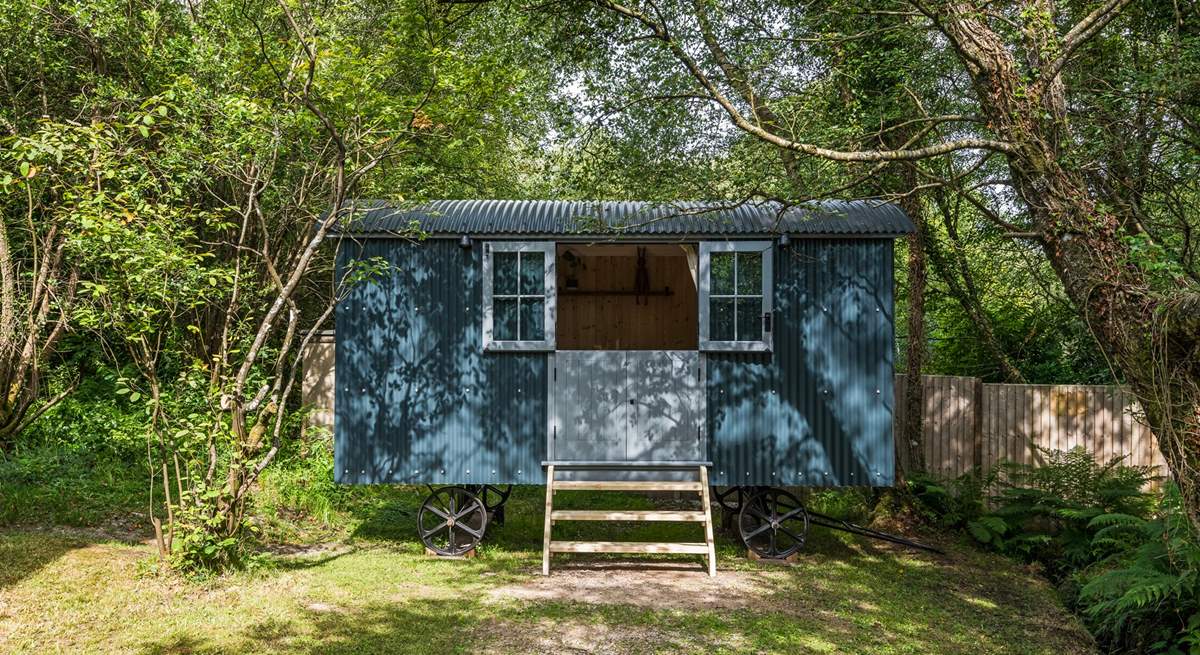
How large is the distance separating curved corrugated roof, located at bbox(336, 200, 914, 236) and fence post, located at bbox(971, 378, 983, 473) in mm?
2636

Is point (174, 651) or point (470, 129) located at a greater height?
point (470, 129)

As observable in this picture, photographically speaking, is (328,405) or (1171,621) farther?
(328,405)

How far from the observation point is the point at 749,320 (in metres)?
7.41

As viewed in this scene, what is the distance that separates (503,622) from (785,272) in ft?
12.5

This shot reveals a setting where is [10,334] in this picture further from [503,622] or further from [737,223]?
[737,223]

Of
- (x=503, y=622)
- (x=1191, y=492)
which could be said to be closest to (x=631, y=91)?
(x=503, y=622)

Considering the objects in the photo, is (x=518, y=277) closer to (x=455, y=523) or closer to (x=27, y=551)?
(x=455, y=523)

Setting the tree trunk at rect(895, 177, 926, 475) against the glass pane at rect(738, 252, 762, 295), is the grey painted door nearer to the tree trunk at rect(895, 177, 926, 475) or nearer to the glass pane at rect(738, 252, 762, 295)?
the glass pane at rect(738, 252, 762, 295)

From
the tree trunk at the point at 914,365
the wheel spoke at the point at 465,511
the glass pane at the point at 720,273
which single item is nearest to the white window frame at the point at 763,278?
the glass pane at the point at 720,273

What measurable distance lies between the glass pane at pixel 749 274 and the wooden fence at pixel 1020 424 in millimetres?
3141

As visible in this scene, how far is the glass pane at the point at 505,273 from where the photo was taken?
293 inches

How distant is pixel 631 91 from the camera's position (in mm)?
8305

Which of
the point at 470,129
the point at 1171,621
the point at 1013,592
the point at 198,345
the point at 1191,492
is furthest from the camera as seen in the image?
the point at 198,345

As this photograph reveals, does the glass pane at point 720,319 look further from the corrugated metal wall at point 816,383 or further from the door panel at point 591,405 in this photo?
the door panel at point 591,405
